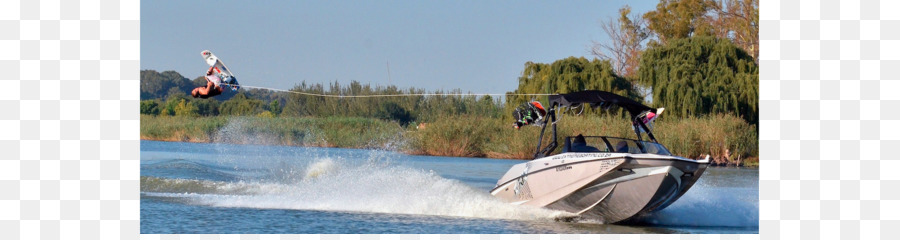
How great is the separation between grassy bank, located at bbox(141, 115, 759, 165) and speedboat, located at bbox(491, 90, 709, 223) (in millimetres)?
19735

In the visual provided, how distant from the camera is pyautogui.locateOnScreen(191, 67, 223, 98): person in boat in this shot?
45.2 feet

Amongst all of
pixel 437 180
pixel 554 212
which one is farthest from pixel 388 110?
pixel 554 212

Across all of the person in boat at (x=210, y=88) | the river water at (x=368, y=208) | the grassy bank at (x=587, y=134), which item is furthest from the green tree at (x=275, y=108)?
the person in boat at (x=210, y=88)

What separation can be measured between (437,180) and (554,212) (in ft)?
13.2

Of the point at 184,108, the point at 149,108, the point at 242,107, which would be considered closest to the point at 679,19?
the point at 242,107

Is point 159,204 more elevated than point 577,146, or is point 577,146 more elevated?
point 577,146

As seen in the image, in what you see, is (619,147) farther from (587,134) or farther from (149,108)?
(149,108)

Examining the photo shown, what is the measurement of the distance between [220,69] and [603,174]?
5.70 m

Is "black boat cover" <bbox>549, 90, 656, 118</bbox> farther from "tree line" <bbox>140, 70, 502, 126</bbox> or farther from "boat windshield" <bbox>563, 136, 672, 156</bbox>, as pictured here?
"tree line" <bbox>140, 70, 502, 126</bbox>

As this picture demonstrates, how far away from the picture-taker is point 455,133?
130 ft

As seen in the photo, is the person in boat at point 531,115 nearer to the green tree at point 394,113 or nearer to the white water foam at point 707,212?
the white water foam at point 707,212

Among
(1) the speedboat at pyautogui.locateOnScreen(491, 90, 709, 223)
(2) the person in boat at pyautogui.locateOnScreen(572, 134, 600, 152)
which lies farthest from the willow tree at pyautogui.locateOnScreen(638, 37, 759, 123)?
(2) the person in boat at pyautogui.locateOnScreen(572, 134, 600, 152)

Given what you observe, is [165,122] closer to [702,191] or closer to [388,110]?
[388,110]

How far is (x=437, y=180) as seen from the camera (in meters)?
18.2
